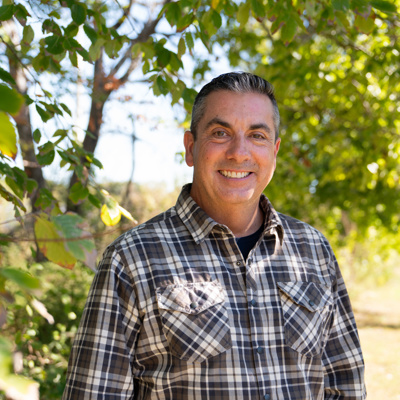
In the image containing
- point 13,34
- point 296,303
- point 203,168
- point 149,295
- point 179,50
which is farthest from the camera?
point 13,34

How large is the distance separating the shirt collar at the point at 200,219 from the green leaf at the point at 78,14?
0.88 metres

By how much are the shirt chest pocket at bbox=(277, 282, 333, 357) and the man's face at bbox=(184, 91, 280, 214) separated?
0.41 meters

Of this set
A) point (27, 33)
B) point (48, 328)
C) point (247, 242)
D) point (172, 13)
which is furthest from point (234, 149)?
point (48, 328)

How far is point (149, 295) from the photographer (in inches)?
72.2

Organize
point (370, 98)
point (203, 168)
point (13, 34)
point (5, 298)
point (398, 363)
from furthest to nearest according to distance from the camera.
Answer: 1. point (398, 363)
2. point (370, 98)
3. point (13, 34)
4. point (203, 168)
5. point (5, 298)

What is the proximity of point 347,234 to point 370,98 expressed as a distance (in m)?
5.61

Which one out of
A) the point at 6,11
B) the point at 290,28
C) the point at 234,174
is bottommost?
the point at 234,174

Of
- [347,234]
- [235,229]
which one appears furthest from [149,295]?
[347,234]

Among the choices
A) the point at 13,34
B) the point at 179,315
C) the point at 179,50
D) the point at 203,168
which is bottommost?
the point at 179,315

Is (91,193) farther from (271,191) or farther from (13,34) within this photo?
(271,191)

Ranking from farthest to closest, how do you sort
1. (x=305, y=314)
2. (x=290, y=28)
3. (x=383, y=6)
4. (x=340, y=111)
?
(x=340, y=111) → (x=290, y=28) → (x=383, y=6) → (x=305, y=314)

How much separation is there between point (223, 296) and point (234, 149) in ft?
1.97

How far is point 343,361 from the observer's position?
Answer: 220 cm

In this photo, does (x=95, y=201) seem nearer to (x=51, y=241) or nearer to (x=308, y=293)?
(x=308, y=293)
